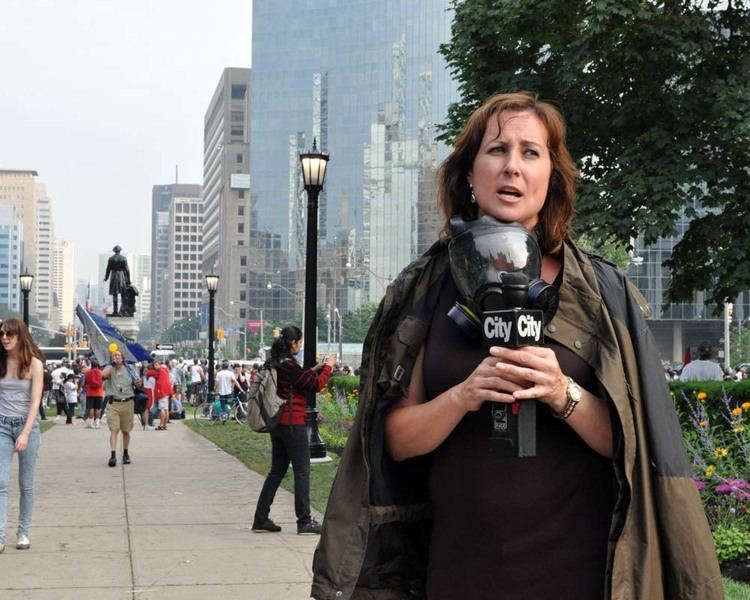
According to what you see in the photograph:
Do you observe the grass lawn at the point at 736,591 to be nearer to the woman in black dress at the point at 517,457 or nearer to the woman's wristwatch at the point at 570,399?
the woman in black dress at the point at 517,457

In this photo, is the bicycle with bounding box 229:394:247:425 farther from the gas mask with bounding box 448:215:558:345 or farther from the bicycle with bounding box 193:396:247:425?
the gas mask with bounding box 448:215:558:345

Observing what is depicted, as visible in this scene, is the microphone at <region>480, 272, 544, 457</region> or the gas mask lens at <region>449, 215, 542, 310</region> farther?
the gas mask lens at <region>449, 215, 542, 310</region>

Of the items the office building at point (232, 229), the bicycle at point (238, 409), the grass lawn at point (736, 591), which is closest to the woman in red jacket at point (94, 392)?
the bicycle at point (238, 409)

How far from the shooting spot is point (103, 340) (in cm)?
2538

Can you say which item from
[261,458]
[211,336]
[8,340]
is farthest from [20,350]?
[211,336]

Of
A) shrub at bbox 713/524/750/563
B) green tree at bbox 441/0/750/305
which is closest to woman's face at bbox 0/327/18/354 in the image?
shrub at bbox 713/524/750/563

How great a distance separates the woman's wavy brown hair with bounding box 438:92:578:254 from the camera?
8.32 ft

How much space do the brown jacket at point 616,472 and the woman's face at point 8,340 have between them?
25.2 ft

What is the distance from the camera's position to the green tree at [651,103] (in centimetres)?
1903

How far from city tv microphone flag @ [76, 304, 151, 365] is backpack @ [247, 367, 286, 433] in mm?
14348

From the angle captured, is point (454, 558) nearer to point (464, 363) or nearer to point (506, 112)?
point (464, 363)

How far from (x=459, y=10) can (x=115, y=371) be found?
9.81 meters

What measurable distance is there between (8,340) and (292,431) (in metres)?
2.67

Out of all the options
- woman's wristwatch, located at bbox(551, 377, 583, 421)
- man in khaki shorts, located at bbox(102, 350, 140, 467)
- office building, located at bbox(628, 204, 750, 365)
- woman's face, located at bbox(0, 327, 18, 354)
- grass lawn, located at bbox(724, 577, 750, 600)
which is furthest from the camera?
office building, located at bbox(628, 204, 750, 365)
